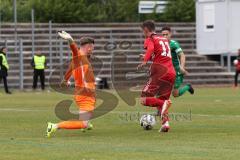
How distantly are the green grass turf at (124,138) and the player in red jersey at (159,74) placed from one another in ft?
1.87

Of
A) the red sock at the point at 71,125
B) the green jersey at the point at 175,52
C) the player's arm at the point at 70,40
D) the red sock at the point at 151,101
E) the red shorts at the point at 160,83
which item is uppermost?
the player's arm at the point at 70,40

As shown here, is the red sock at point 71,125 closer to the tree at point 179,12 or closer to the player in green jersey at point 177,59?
the player in green jersey at point 177,59

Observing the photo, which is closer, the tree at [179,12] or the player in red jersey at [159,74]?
the player in red jersey at [159,74]

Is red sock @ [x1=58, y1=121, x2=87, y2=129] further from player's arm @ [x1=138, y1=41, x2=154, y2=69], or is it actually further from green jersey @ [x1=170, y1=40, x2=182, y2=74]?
green jersey @ [x1=170, y1=40, x2=182, y2=74]

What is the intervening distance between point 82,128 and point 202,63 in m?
31.8

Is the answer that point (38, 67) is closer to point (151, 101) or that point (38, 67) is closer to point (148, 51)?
point (151, 101)

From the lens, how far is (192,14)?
52.5 m

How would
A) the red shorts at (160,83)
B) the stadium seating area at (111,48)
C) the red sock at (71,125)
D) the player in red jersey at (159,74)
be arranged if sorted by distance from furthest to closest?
the stadium seating area at (111,48) < the red shorts at (160,83) < the player in red jersey at (159,74) < the red sock at (71,125)

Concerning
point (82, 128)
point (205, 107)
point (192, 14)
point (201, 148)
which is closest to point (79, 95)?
point (82, 128)

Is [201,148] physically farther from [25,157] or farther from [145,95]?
[145,95]

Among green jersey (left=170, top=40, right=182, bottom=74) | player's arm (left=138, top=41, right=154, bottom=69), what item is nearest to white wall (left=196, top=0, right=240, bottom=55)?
green jersey (left=170, top=40, right=182, bottom=74)

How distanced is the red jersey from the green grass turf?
133cm

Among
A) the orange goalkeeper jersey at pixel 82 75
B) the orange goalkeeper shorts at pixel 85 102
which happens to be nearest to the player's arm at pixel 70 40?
the orange goalkeeper jersey at pixel 82 75

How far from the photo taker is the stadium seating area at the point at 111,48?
43.7m
